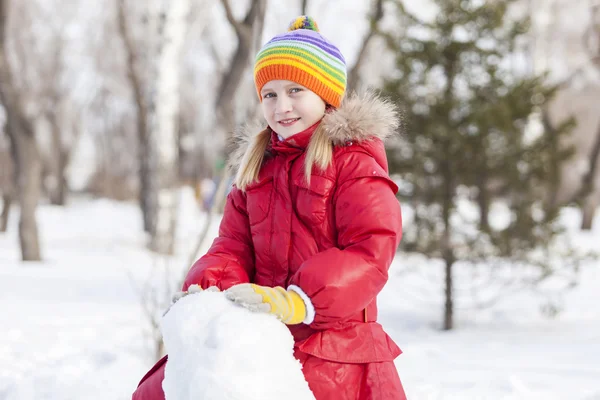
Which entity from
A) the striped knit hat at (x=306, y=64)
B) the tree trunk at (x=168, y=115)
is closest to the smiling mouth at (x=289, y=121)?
the striped knit hat at (x=306, y=64)

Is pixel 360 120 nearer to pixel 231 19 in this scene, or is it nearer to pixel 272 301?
pixel 272 301

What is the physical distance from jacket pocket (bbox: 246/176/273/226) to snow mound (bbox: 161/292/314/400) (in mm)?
358

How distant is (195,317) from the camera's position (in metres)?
1.45

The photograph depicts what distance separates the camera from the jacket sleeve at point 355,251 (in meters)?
1.47

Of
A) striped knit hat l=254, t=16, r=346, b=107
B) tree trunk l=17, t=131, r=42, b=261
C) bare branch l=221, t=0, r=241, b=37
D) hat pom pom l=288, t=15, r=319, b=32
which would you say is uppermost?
bare branch l=221, t=0, r=241, b=37

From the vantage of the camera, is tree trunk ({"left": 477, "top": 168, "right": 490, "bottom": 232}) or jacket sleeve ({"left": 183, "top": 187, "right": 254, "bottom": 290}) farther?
tree trunk ({"left": 477, "top": 168, "right": 490, "bottom": 232})

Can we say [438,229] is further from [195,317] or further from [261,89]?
[195,317]

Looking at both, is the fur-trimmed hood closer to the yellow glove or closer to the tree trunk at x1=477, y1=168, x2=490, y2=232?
the yellow glove

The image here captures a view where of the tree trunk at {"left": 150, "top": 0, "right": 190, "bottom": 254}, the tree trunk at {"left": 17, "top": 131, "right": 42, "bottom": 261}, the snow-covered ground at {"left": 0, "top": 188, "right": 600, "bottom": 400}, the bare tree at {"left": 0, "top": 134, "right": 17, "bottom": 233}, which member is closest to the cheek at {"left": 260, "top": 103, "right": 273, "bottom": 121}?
the snow-covered ground at {"left": 0, "top": 188, "right": 600, "bottom": 400}

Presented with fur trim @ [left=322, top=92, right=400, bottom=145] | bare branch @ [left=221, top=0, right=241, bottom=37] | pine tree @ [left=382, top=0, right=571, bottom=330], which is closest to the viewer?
fur trim @ [left=322, top=92, right=400, bottom=145]

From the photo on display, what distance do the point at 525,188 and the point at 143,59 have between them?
461 inches

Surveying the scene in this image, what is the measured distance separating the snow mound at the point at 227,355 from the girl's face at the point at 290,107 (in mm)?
572

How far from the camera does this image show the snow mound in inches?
52.3

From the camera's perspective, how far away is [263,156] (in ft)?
6.25
